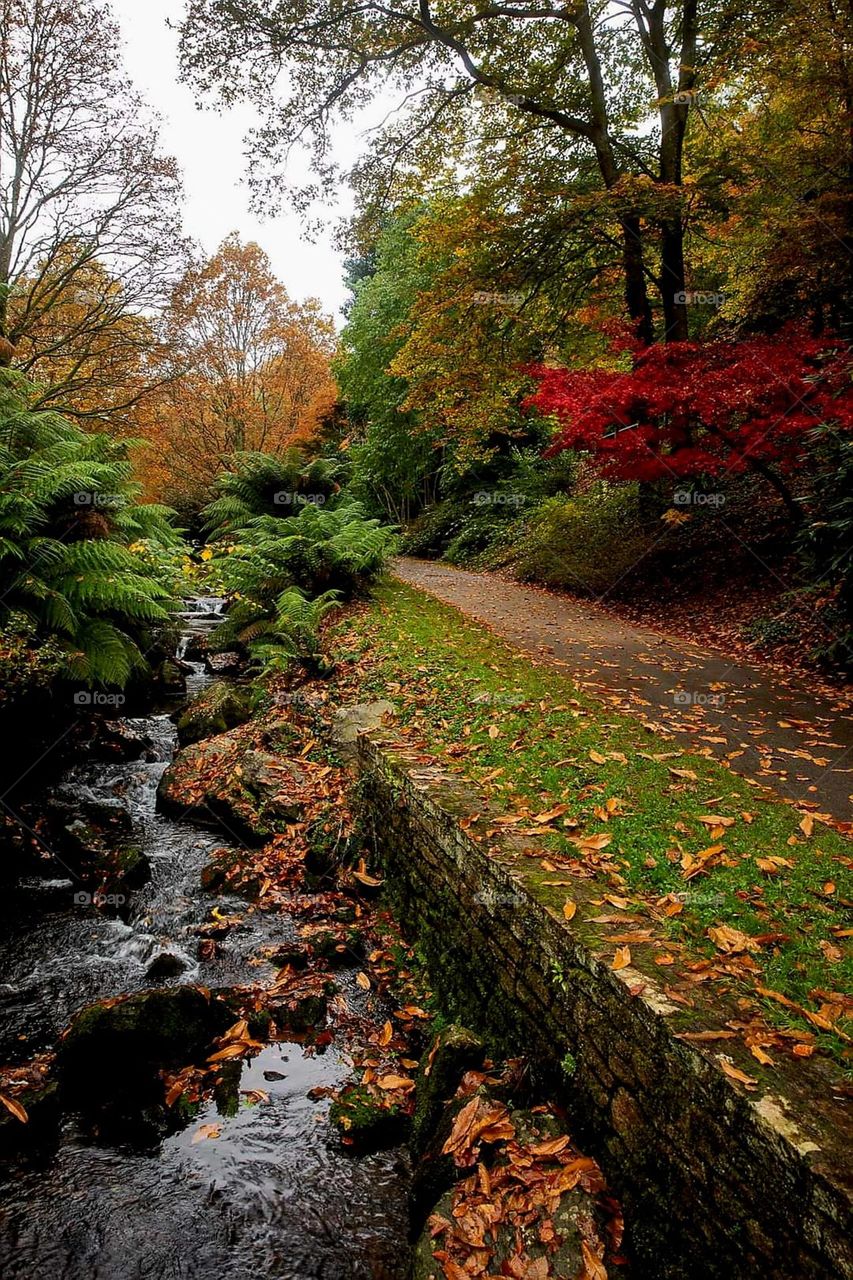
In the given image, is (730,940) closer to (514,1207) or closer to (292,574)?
(514,1207)

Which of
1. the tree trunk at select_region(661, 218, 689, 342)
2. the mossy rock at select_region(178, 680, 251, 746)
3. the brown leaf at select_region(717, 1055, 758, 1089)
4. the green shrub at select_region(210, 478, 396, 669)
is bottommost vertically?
the mossy rock at select_region(178, 680, 251, 746)

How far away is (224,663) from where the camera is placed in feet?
35.6

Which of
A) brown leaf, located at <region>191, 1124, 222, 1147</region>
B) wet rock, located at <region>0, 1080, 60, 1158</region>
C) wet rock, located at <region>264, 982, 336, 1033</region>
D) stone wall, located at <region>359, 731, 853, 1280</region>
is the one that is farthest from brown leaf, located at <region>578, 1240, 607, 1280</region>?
wet rock, located at <region>0, 1080, 60, 1158</region>

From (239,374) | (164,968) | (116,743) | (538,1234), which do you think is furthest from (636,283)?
(239,374)

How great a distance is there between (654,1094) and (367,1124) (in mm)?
1637

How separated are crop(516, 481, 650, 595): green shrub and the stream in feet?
31.9

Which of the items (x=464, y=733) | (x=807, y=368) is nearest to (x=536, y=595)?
(x=807, y=368)

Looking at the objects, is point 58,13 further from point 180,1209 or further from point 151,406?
point 180,1209

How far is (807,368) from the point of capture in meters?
7.93

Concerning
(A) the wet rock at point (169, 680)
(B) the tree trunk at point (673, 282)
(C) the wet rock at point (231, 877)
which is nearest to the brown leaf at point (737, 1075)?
(C) the wet rock at point (231, 877)

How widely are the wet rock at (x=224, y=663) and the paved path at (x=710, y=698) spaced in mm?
3945

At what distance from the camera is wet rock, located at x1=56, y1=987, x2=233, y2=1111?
11.3 ft

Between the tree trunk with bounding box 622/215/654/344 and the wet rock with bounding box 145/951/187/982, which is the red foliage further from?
the wet rock with bounding box 145/951/187/982

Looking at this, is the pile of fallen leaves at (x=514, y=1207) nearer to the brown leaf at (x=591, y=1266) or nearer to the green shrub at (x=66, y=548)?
the brown leaf at (x=591, y=1266)
